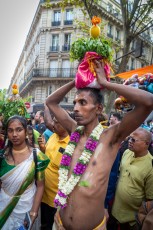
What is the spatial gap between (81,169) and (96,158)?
0.17 metres

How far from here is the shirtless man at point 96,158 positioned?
2.10 m

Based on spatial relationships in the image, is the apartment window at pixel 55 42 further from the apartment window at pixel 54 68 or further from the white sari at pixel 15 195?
the white sari at pixel 15 195

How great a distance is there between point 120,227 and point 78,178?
1.87 meters

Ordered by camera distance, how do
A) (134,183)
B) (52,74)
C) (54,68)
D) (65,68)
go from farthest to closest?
(54,68) < (52,74) < (65,68) < (134,183)

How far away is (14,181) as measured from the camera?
292 centimetres

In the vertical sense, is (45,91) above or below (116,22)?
below

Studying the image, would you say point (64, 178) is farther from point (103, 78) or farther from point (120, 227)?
point (120, 227)

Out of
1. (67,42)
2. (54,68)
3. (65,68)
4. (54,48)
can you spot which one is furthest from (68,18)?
(54,68)

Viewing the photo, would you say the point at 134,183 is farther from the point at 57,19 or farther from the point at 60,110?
the point at 57,19

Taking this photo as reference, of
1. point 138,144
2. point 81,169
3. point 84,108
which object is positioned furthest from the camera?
point 138,144

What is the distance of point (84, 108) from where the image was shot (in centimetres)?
238

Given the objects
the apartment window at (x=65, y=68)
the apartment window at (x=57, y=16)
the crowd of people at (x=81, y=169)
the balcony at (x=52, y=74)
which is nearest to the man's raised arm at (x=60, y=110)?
the crowd of people at (x=81, y=169)

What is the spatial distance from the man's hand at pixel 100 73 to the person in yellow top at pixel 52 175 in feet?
5.23

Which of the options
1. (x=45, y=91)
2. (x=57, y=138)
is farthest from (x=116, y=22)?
(x=57, y=138)
